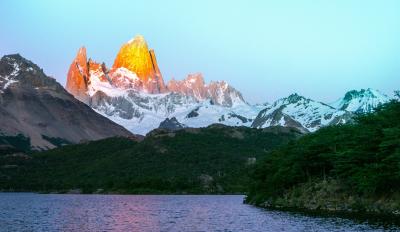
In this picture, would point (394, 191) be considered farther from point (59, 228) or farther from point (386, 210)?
point (59, 228)

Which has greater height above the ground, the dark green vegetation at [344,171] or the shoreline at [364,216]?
the dark green vegetation at [344,171]

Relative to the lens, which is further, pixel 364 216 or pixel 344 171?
pixel 344 171

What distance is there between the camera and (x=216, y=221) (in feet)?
282

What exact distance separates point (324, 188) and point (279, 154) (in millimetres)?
28605

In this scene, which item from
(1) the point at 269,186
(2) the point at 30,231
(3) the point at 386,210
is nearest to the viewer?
(2) the point at 30,231

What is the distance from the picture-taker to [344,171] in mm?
100500

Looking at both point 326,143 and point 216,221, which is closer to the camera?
point 216,221

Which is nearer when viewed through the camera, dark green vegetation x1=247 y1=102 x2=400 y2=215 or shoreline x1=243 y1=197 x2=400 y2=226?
shoreline x1=243 y1=197 x2=400 y2=226

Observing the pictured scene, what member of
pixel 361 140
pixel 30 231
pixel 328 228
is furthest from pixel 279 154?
pixel 30 231

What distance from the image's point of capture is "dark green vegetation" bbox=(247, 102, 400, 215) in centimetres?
8631

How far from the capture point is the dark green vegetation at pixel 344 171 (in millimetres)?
86312

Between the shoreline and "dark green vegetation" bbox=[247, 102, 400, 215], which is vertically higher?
"dark green vegetation" bbox=[247, 102, 400, 215]

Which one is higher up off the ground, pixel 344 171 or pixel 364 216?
pixel 344 171

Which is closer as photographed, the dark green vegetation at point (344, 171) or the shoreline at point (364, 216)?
the shoreline at point (364, 216)
